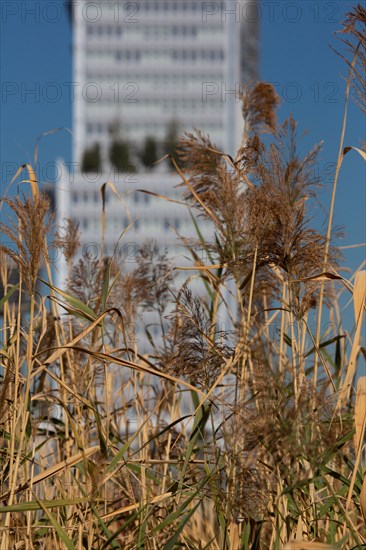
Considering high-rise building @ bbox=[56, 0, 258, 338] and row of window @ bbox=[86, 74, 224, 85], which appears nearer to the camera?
high-rise building @ bbox=[56, 0, 258, 338]

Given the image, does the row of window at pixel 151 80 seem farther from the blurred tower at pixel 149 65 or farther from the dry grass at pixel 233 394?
the dry grass at pixel 233 394

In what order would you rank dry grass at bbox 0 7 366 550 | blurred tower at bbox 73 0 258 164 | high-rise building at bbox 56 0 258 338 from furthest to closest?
1. blurred tower at bbox 73 0 258 164
2. high-rise building at bbox 56 0 258 338
3. dry grass at bbox 0 7 366 550

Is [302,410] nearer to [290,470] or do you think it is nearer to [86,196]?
[290,470]

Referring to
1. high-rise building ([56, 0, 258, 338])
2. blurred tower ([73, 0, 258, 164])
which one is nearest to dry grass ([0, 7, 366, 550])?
high-rise building ([56, 0, 258, 338])

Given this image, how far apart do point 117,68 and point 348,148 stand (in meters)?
66.1

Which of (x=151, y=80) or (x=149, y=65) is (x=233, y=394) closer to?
(x=151, y=80)

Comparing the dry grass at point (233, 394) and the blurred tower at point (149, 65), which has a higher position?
the blurred tower at point (149, 65)

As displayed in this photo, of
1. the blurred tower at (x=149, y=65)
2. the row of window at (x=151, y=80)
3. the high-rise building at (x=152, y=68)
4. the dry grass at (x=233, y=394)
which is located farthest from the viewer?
the row of window at (x=151, y=80)

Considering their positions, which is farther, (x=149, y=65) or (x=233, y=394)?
(x=149, y=65)

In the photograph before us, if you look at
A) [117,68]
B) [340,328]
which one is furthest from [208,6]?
[340,328]

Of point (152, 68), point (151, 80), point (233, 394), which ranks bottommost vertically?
point (233, 394)

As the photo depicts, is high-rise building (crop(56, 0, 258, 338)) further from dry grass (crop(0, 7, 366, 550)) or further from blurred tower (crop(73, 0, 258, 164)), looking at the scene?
dry grass (crop(0, 7, 366, 550))

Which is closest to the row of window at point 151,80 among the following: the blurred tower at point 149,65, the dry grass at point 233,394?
the blurred tower at point 149,65

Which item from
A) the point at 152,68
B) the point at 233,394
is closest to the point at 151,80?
the point at 152,68
